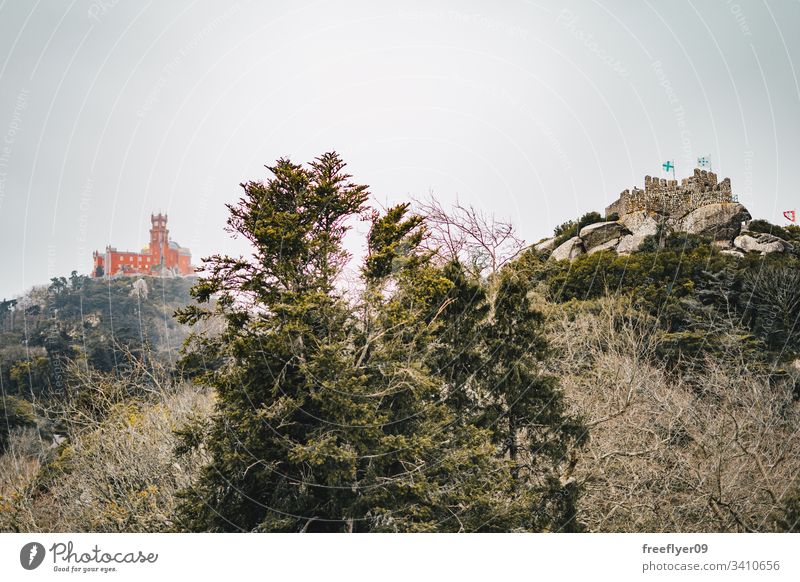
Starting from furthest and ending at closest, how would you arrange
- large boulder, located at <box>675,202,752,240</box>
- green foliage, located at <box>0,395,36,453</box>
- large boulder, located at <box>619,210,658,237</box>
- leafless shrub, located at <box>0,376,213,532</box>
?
large boulder, located at <box>675,202,752,240</box> < large boulder, located at <box>619,210,658,237</box> < green foliage, located at <box>0,395,36,453</box> < leafless shrub, located at <box>0,376,213,532</box>

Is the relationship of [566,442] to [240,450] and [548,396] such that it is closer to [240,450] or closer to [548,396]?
[548,396]

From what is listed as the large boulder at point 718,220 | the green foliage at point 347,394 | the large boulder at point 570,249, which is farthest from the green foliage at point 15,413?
the large boulder at point 718,220

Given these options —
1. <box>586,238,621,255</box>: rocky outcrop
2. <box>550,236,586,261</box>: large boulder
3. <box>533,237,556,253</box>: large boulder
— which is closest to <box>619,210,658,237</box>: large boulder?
<box>586,238,621,255</box>: rocky outcrop

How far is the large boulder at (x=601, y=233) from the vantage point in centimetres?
2456

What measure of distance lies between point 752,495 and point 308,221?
30.6 feet

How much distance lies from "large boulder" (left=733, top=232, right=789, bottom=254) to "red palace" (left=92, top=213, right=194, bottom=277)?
19.8 m

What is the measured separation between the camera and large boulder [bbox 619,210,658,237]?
22.9 metres

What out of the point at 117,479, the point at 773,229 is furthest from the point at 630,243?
the point at 117,479

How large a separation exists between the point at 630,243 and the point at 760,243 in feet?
15.7

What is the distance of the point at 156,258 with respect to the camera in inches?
518

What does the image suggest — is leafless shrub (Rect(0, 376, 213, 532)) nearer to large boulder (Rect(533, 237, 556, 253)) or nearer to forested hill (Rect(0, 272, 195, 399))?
forested hill (Rect(0, 272, 195, 399))

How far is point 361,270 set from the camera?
8.92 m

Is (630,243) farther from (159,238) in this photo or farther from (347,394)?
(347,394)
